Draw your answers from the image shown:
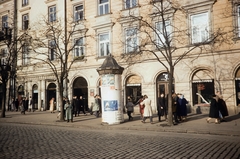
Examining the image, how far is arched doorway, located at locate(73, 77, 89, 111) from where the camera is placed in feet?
81.9

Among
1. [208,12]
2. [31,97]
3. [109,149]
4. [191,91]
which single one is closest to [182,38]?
[208,12]

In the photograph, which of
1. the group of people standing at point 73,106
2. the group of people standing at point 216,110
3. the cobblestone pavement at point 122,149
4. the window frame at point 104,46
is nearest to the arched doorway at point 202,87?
the group of people standing at point 216,110

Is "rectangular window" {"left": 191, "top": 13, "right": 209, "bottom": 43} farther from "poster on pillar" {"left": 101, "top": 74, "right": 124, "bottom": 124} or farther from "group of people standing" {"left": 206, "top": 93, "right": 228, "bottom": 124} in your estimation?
"poster on pillar" {"left": 101, "top": 74, "right": 124, "bottom": 124}

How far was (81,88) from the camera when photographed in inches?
994

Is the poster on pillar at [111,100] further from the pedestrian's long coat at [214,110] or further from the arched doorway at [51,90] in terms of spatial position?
the arched doorway at [51,90]

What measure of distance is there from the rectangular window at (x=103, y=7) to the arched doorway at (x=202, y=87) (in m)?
11.1

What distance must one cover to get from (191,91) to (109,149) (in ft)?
42.0

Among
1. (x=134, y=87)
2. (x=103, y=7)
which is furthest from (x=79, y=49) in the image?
(x=134, y=87)

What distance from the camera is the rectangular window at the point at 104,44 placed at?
77.3 ft

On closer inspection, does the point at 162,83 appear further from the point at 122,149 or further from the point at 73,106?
the point at 122,149

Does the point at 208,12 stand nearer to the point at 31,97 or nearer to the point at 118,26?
the point at 118,26

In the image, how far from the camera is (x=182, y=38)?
19.3 m

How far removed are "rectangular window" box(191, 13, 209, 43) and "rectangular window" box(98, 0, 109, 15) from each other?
890cm

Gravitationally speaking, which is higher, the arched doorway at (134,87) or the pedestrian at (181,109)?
the arched doorway at (134,87)
